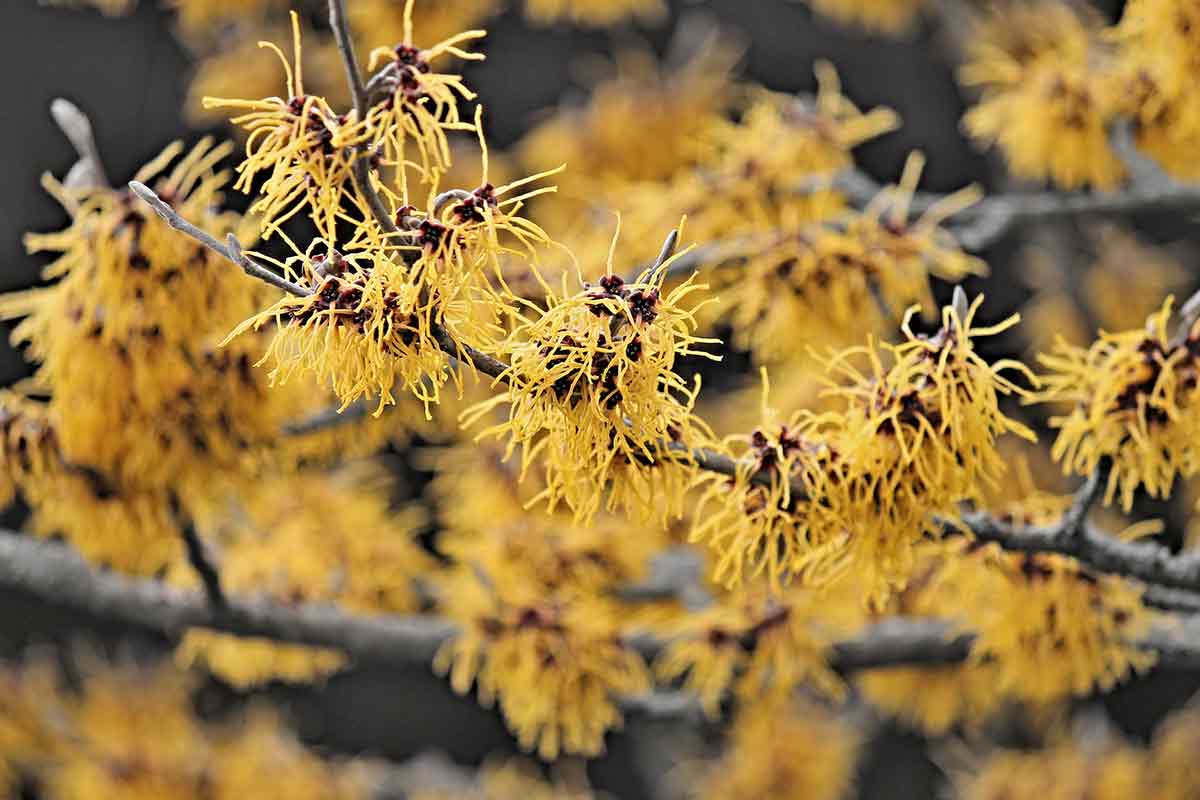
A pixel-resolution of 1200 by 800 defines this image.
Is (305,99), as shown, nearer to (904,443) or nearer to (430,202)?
(430,202)

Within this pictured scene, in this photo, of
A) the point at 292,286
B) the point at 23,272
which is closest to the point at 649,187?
the point at 292,286

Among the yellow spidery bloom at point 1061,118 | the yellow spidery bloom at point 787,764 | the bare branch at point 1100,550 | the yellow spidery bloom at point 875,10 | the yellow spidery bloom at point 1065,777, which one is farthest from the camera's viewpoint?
the yellow spidery bloom at point 875,10

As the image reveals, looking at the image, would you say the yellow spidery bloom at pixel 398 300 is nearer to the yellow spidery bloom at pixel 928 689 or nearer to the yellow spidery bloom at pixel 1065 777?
the yellow spidery bloom at pixel 928 689

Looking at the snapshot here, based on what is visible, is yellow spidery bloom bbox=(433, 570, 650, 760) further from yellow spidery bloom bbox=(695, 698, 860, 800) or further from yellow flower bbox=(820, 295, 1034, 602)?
yellow spidery bloom bbox=(695, 698, 860, 800)

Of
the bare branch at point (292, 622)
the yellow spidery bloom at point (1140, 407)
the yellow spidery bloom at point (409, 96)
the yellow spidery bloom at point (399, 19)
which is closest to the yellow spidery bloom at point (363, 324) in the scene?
the yellow spidery bloom at point (409, 96)

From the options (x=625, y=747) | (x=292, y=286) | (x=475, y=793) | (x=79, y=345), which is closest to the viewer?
(x=292, y=286)

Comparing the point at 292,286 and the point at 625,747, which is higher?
the point at 292,286

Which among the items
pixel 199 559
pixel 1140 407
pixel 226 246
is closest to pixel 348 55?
pixel 226 246
